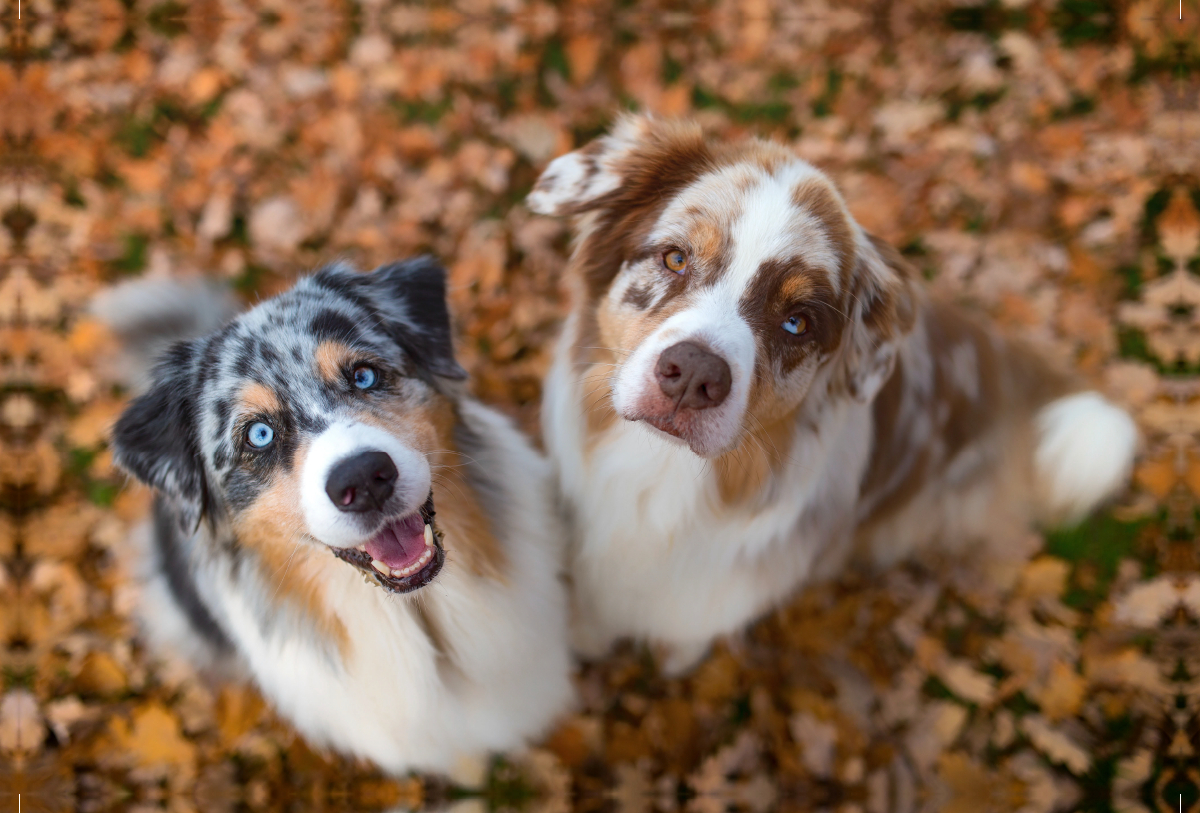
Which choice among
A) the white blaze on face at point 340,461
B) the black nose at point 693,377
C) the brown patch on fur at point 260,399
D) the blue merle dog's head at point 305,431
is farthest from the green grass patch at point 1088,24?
the brown patch on fur at point 260,399

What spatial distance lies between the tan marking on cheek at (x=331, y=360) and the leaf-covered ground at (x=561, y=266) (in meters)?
1.80

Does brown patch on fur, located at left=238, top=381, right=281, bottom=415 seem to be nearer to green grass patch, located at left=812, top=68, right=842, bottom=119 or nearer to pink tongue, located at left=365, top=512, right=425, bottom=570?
pink tongue, located at left=365, top=512, right=425, bottom=570

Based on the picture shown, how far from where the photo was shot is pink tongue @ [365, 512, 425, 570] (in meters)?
2.31

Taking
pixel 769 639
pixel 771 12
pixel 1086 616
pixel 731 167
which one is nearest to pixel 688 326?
pixel 731 167

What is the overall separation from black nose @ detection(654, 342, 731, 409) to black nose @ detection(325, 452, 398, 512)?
899mm

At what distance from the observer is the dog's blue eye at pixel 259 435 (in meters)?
2.29

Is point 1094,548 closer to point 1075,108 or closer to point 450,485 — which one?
point 1075,108

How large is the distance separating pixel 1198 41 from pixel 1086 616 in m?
4.15

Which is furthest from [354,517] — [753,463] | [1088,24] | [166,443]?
[1088,24]

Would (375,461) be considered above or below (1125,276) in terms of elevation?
below

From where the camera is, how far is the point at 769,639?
3.74 metres

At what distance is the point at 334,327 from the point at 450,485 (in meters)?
0.70

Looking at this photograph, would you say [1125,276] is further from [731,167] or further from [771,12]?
[731,167]

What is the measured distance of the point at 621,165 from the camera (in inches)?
104
